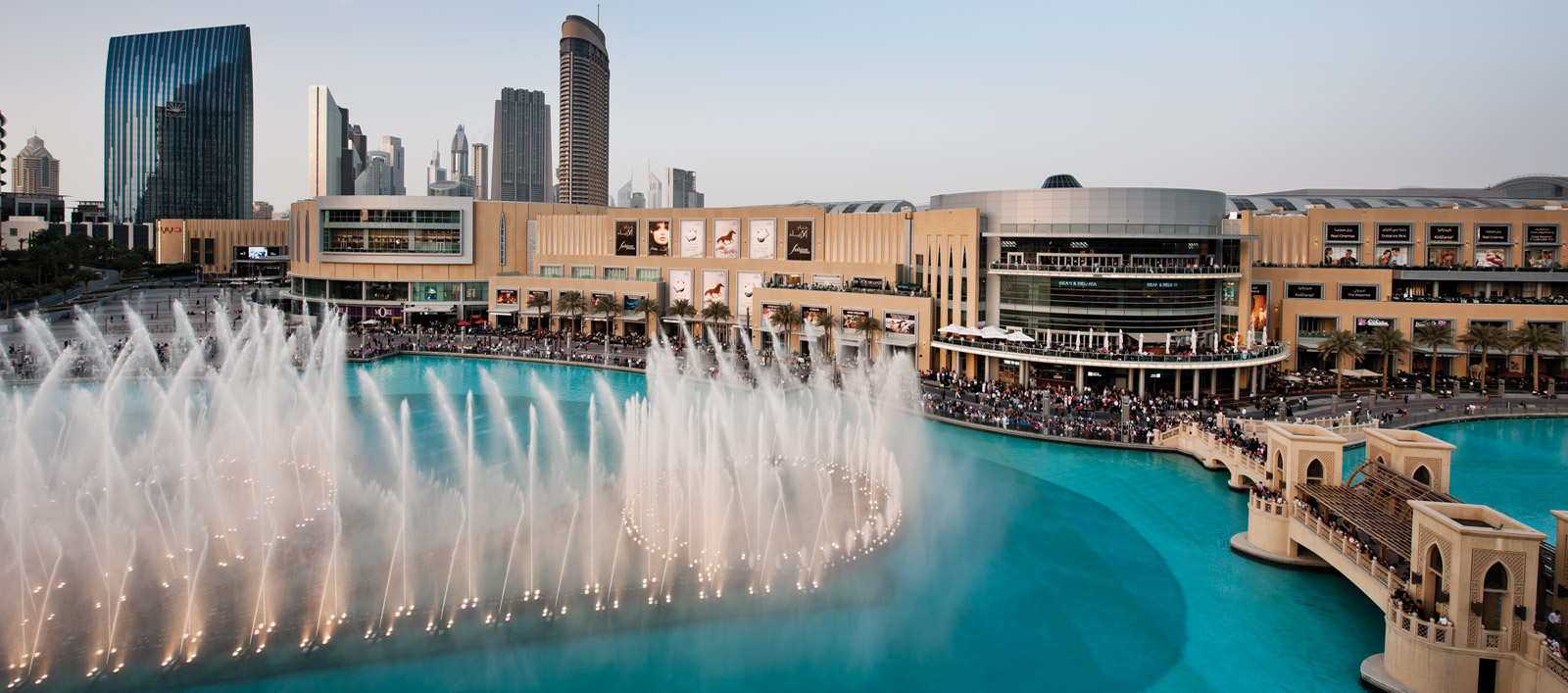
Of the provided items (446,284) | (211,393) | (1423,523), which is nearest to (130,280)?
(446,284)

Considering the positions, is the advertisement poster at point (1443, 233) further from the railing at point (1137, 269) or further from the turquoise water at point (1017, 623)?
the turquoise water at point (1017, 623)

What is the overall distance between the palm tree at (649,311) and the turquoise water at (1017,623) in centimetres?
5059

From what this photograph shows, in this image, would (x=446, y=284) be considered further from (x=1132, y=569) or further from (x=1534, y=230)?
(x=1534, y=230)

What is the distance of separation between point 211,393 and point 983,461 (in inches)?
1785

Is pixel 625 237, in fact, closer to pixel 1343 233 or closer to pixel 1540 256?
pixel 1343 233

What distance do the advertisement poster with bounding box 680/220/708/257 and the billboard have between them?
8.40ft

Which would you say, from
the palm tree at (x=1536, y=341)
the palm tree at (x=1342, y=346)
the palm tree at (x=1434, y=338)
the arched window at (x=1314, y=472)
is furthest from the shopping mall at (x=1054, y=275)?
the arched window at (x=1314, y=472)

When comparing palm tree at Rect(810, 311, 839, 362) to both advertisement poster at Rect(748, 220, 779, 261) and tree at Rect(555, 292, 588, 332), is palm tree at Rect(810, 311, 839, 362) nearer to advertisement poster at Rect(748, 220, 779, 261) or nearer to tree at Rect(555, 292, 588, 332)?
advertisement poster at Rect(748, 220, 779, 261)

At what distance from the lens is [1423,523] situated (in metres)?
22.1

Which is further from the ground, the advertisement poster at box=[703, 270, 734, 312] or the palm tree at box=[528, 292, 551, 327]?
the advertisement poster at box=[703, 270, 734, 312]

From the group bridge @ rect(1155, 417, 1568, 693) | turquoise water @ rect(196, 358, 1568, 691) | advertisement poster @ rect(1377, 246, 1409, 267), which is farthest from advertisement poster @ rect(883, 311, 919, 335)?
bridge @ rect(1155, 417, 1568, 693)

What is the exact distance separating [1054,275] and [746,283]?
30.6m

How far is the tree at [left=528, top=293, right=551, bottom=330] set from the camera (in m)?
90.1

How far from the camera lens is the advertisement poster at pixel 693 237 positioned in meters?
87.1
